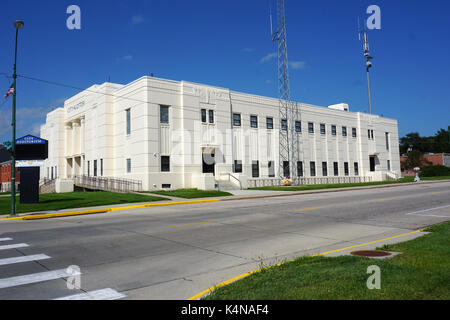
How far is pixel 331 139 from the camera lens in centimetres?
4800

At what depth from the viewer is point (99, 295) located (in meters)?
5.36

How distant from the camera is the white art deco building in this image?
32219mm

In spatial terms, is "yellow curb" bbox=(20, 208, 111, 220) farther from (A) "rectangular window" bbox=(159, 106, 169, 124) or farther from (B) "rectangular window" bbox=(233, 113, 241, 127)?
(B) "rectangular window" bbox=(233, 113, 241, 127)

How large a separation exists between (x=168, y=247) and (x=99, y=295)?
3.60 metres

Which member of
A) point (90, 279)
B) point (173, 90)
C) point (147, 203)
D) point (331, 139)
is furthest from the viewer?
point (331, 139)

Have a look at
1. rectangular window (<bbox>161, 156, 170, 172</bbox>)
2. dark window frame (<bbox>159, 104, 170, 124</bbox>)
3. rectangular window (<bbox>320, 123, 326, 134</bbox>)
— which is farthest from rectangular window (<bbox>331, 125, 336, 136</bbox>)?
rectangular window (<bbox>161, 156, 170, 172</bbox>)

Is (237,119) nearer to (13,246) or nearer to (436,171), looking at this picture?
(13,246)

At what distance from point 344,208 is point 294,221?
4.99m

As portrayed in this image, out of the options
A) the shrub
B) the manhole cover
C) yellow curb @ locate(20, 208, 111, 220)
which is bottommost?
the manhole cover

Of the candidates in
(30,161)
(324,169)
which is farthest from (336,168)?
(30,161)

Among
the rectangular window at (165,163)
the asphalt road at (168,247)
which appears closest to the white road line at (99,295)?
the asphalt road at (168,247)

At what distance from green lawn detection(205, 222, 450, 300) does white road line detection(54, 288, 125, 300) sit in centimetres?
150
